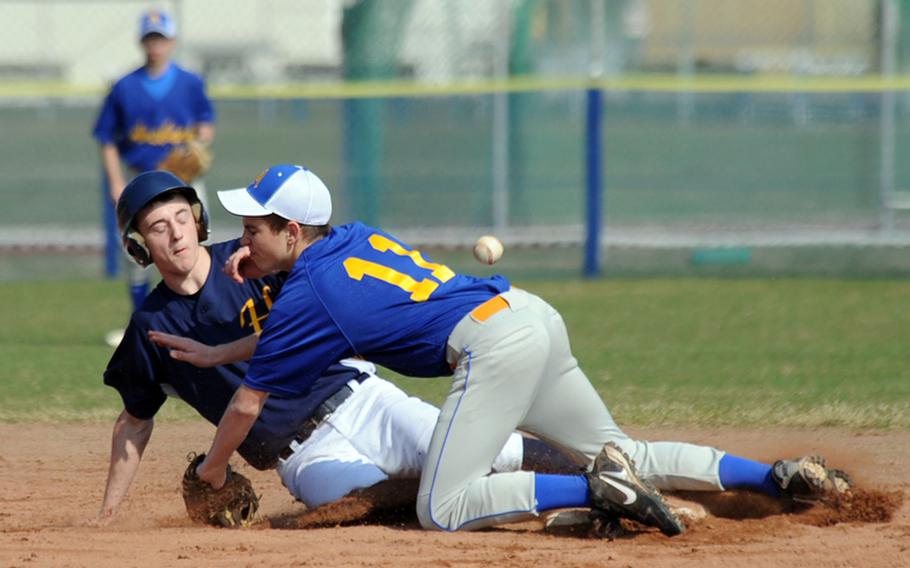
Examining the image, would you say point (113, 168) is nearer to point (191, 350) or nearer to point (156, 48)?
point (156, 48)

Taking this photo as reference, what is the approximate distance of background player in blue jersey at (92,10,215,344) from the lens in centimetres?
894

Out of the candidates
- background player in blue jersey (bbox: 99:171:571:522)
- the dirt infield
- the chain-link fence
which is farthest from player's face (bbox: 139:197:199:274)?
the chain-link fence

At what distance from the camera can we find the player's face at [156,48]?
8914 millimetres

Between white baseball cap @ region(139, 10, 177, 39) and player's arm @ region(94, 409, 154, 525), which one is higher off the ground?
white baseball cap @ region(139, 10, 177, 39)

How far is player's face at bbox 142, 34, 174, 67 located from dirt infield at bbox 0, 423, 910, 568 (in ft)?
13.2

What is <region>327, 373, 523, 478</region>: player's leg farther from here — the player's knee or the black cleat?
the black cleat

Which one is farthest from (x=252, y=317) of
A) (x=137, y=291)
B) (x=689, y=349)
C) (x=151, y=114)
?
(x=151, y=114)

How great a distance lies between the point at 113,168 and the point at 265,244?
4924 mm

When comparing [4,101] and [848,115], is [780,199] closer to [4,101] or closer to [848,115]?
[848,115]

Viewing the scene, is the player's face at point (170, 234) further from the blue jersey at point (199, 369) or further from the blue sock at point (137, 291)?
the blue sock at point (137, 291)

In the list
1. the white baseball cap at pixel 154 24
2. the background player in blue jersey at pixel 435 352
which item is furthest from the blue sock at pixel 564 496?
the white baseball cap at pixel 154 24

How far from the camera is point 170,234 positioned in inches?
178

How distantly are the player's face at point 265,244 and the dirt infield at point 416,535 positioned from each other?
90 centimetres

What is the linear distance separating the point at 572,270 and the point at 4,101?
8373 millimetres
